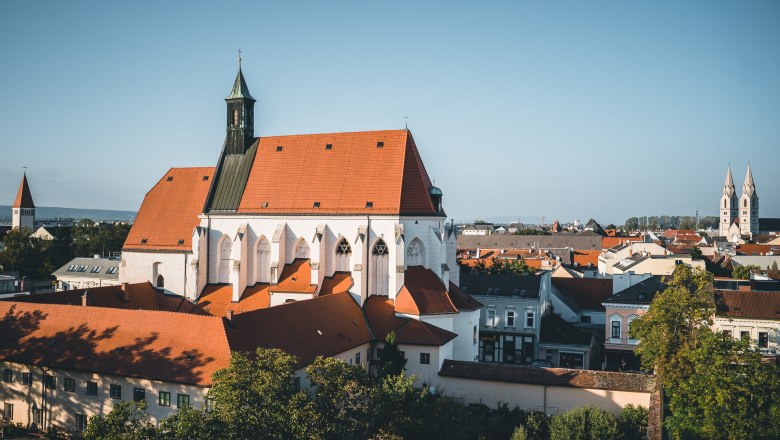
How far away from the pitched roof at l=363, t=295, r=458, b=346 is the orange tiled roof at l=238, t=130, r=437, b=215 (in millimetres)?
6533

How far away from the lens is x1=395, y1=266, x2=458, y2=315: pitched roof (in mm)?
46656

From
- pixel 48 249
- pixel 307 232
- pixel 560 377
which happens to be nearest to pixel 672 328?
pixel 560 377

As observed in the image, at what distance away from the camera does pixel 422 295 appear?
1876 inches

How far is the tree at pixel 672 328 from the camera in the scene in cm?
3778

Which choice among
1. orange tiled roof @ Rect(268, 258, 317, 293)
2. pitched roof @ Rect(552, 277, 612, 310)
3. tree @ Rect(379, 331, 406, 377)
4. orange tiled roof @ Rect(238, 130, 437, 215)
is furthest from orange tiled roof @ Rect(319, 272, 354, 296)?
Result: pitched roof @ Rect(552, 277, 612, 310)

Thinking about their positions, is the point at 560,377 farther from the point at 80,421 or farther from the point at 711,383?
the point at 80,421

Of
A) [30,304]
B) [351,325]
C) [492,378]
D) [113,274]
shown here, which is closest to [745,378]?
[492,378]

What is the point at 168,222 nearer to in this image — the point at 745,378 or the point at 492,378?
the point at 492,378

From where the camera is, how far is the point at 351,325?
4456cm

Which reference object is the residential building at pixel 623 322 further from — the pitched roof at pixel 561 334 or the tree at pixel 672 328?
the tree at pixel 672 328

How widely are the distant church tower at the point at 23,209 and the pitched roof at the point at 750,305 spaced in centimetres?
11820

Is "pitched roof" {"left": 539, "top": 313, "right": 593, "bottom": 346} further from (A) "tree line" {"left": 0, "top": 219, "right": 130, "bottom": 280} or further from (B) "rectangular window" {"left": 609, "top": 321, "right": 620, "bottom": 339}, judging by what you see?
(A) "tree line" {"left": 0, "top": 219, "right": 130, "bottom": 280}

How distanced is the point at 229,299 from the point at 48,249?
49685 millimetres

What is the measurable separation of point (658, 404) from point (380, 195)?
75.9 ft
